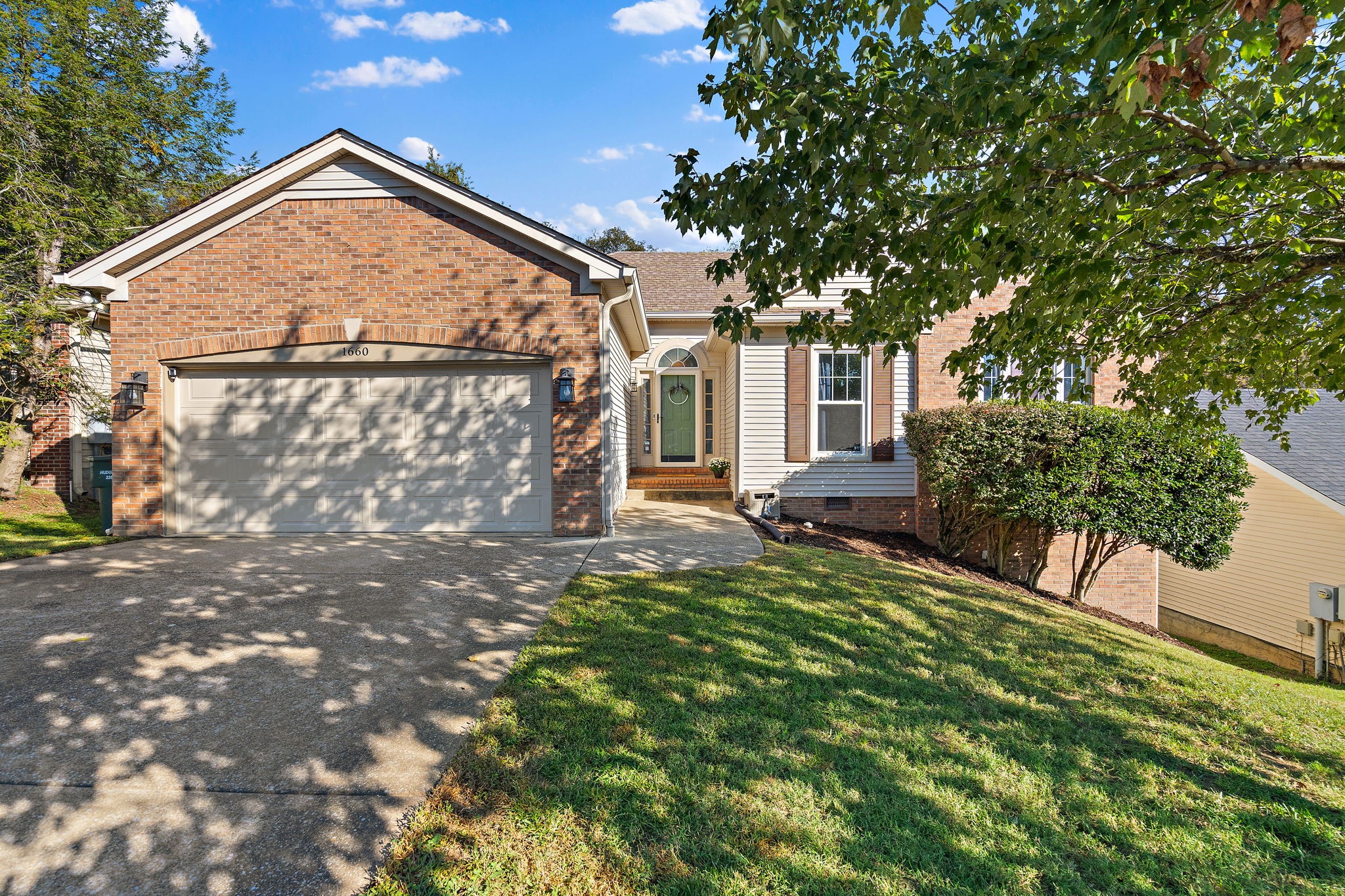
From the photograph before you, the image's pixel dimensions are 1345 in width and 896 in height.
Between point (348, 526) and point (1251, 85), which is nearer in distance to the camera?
point (1251, 85)

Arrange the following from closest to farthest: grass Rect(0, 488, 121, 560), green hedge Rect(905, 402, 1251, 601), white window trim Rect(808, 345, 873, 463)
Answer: grass Rect(0, 488, 121, 560)
green hedge Rect(905, 402, 1251, 601)
white window trim Rect(808, 345, 873, 463)

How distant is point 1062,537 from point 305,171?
12610mm

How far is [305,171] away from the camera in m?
7.73

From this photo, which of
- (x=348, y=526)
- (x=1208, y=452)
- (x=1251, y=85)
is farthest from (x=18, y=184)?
(x=1208, y=452)

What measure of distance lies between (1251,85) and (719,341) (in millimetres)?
9817

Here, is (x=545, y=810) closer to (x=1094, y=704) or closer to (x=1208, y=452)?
(x=1094, y=704)

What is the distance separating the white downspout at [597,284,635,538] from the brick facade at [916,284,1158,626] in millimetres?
5446


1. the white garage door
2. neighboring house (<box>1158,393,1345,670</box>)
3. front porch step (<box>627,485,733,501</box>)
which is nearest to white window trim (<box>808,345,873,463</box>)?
front porch step (<box>627,485,733,501</box>)

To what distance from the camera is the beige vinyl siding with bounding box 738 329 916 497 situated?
10.4 metres

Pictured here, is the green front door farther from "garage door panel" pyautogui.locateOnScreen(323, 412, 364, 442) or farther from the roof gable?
the roof gable

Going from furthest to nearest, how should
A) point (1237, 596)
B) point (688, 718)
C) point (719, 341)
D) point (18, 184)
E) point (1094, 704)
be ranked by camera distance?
point (719, 341) < point (1237, 596) < point (18, 184) < point (1094, 704) < point (688, 718)

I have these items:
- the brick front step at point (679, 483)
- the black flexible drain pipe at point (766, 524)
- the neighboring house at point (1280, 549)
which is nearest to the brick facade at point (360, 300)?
the black flexible drain pipe at point (766, 524)

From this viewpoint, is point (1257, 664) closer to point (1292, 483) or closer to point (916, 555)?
point (1292, 483)

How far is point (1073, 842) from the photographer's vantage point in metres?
2.55
